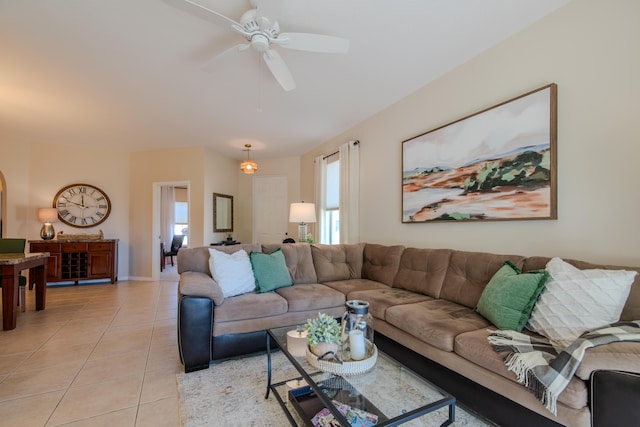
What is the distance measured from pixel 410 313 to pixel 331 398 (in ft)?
3.18

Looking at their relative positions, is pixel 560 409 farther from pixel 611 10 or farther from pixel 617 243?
pixel 611 10

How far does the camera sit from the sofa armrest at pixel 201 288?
2.24 m

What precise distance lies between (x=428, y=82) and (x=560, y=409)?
2913 mm

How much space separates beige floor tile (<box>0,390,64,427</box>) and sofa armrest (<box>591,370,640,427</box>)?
2.76m

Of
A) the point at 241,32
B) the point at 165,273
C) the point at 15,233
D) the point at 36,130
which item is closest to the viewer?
the point at 241,32

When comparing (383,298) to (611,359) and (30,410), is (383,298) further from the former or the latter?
(30,410)

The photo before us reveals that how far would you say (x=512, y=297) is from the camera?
1785 millimetres

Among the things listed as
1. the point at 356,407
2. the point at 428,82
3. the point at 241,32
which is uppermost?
the point at 428,82

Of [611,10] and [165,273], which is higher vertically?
[611,10]

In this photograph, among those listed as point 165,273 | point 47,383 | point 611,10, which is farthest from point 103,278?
point 611,10

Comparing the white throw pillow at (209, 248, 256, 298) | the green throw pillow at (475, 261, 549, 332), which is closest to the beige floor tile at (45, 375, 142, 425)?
the white throw pillow at (209, 248, 256, 298)

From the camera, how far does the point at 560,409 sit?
1.26 m

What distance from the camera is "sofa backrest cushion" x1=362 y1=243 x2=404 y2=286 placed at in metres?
3.11

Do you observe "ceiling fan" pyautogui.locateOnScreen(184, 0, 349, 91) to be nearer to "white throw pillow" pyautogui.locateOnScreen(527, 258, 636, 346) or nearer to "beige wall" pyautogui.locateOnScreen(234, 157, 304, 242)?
"white throw pillow" pyautogui.locateOnScreen(527, 258, 636, 346)
